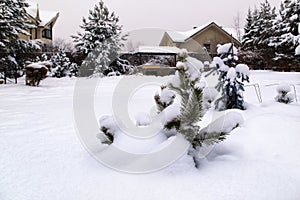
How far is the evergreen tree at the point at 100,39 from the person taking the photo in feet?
49.8

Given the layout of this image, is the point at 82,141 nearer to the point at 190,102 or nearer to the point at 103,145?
the point at 103,145

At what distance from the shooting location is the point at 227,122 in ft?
6.26

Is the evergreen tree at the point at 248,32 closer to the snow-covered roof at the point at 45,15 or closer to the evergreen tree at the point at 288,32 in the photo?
the evergreen tree at the point at 288,32

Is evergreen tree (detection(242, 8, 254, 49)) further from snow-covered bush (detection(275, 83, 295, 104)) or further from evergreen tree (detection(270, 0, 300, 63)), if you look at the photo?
snow-covered bush (detection(275, 83, 295, 104))

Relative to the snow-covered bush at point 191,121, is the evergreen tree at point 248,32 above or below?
above

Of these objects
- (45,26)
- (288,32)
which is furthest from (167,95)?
(45,26)

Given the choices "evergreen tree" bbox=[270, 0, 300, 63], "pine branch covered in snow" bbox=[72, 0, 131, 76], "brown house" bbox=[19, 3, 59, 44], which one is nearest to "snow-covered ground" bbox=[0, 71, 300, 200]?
"evergreen tree" bbox=[270, 0, 300, 63]

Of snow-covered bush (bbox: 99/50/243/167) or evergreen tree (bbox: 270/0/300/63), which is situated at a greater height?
evergreen tree (bbox: 270/0/300/63)

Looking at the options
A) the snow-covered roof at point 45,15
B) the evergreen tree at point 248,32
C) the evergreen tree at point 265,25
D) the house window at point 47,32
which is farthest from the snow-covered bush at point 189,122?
the house window at point 47,32

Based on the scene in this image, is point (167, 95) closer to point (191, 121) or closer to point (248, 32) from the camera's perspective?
point (191, 121)

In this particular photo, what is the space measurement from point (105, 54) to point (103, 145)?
13510 mm

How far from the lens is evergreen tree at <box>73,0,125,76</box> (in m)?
15.2

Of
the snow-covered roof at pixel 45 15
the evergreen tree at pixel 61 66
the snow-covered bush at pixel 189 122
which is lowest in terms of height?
the snow-covered bush at pixel 189 122

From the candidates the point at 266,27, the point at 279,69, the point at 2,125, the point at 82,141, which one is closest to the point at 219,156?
the point at 82,141
